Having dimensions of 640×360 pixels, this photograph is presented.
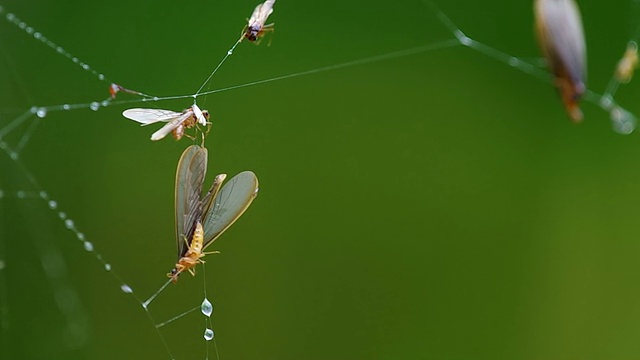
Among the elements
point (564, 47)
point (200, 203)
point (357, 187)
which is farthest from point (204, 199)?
point (357, 187)

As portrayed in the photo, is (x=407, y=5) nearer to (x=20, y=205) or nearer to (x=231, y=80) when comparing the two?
(x=231, y=80)

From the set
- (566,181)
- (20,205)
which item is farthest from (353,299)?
(20,205)

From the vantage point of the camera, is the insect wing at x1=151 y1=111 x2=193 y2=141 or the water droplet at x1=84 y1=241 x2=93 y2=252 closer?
the insect wing at x1=151 y1=111 x2=193 y2=141

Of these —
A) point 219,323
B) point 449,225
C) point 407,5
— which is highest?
point 407,5

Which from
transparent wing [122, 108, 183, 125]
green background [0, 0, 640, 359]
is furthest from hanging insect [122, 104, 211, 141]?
green background [0, 0, 640, 359]

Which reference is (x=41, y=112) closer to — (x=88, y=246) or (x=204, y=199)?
(x=88, y=246)

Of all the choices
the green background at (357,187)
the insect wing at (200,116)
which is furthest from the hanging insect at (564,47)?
the green background at (357,187)

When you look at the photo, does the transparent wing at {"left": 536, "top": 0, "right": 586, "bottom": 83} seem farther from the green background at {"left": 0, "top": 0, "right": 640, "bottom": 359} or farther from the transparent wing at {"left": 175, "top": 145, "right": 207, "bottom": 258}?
the green background at {"left": 0, "top": 0, "right": 640, "bottom": 359}

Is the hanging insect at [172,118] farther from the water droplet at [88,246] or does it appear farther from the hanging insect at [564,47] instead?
the water droplet at [88,246]
